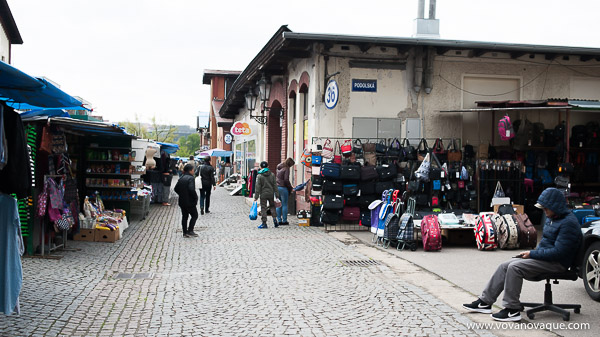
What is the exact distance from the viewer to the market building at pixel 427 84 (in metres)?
15.0

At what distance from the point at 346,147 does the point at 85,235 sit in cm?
637

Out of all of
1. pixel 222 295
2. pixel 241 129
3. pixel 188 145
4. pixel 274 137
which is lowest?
pixel 222 295

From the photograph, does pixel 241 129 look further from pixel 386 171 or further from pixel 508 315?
pixel 508 315

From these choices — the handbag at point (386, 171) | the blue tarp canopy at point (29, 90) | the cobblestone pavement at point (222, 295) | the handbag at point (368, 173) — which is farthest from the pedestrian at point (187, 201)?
the blue tarp canopy at point (29, 90)

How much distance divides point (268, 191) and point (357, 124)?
9.42 feet

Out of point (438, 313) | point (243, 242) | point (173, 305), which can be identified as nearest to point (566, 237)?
point (438, 313)

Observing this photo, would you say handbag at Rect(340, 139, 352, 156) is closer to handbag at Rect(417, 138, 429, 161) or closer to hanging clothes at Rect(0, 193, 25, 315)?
handbag at Rect(417, 138, 429, 161)

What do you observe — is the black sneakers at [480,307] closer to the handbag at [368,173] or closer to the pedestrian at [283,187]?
the handbag at [368,173]

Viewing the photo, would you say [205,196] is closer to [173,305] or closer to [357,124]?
[357,124]

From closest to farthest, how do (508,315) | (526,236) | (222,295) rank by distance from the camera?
(508,315)
(222,295)
(526,236)

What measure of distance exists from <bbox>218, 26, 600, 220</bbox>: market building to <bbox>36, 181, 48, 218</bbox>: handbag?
269 inches

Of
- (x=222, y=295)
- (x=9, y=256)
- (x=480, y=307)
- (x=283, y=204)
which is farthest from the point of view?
(x=283, y=204)

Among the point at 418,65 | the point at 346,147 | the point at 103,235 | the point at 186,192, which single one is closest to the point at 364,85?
the point at 418,65

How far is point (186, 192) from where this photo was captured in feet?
44.5
